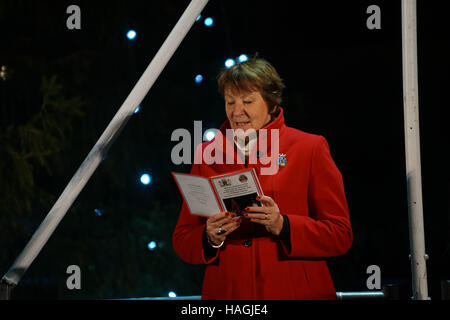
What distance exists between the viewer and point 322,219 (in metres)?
2.45

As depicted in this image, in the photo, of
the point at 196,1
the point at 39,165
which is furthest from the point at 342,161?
the point at 39,165

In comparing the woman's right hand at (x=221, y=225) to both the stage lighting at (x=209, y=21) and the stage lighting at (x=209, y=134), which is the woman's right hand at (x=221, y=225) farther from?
the stage lighting at (x=209, y=21)

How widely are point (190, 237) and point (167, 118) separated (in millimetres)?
2119

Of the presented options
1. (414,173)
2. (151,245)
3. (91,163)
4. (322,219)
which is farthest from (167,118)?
(414,173)

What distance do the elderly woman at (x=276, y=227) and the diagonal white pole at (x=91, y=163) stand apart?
14.2 inches

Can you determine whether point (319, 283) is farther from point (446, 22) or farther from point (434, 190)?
point (446, 22)

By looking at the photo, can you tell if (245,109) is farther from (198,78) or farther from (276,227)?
(198,78)

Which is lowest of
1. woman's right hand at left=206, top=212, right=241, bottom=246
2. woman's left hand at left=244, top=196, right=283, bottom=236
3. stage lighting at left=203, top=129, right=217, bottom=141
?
woman's right hand at left=206, top=212, right=241, bottom=246

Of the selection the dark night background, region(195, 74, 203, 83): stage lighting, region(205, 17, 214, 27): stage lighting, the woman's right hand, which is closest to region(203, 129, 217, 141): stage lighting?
the dark night background

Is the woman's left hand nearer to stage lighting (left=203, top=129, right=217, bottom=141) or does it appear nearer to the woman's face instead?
the woman's face

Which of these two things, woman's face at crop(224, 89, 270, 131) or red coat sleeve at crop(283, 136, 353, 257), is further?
woman's face at crop(224, 89, 270, 131)

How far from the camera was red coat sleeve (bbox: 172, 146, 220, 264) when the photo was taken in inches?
97.3

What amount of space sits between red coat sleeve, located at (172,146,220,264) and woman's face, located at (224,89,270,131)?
0.30 m

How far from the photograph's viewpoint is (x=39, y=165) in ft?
15.8
